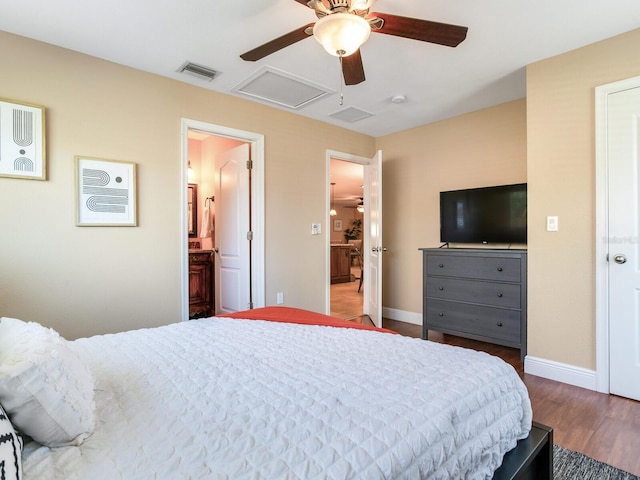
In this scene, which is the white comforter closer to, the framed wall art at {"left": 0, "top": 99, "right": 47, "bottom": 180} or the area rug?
the area rug

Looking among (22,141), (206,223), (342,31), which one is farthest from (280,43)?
(206,223)

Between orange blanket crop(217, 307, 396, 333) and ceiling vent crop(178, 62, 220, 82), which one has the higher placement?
ceiling vent crop(178, 62, 220, 82)

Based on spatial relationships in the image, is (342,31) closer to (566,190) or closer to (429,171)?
(566,190)

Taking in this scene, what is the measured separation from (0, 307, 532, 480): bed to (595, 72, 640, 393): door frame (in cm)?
168

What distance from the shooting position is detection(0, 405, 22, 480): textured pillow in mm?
622

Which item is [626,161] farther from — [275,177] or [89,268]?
[89,268]

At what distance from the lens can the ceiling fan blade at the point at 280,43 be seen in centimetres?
186

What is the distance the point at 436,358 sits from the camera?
1.34 meters

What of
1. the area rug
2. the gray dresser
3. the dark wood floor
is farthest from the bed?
the gray dresser

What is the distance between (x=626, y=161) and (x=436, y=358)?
2.17m

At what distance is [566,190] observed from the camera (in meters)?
2.61

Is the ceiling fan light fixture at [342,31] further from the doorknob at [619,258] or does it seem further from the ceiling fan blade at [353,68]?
the doorknob at [619,258]

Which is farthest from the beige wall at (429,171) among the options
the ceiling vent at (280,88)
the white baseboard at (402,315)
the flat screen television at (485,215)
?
the ceiling vent at (280,88)

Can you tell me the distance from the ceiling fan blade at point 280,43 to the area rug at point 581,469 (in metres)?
2.53
